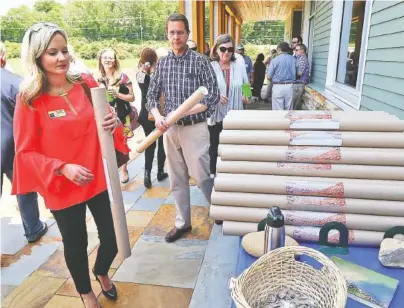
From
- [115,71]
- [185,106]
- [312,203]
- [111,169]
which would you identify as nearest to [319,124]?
[312,203]

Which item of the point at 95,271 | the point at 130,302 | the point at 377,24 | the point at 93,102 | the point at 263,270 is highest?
the point at 377,24

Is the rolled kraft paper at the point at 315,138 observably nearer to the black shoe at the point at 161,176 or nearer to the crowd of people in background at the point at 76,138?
the crowd of people in background at the point at 76,138

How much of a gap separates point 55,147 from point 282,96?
539 cm

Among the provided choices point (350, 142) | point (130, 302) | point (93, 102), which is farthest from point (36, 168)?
point (350, 142)

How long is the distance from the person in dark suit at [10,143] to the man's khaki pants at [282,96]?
482 cm

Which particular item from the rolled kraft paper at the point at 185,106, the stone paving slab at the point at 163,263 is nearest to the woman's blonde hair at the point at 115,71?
the stone paving slab at the point at 163,263

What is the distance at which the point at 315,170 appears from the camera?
146 centimetres

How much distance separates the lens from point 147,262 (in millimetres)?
2559

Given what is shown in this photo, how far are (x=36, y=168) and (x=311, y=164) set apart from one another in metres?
1.30

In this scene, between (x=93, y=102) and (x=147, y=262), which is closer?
(x=93, y=102)

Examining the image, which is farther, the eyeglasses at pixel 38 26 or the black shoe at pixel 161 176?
the black shoe at pixel 161 176

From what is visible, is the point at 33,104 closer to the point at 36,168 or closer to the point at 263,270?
the point at 36,168

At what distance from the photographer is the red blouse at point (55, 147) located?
5.30 feet

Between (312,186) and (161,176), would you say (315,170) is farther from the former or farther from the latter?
(161,176)
